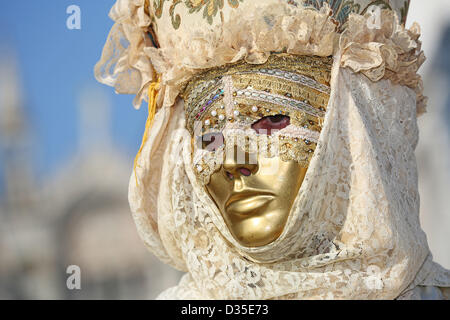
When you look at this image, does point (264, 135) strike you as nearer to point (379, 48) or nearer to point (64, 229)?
point (379, 48)

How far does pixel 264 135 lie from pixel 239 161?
94 millimetres

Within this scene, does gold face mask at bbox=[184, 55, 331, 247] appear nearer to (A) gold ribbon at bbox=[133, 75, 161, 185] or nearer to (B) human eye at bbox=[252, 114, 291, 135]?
(B) human eye at bbox=[252, 114, 291, 135]

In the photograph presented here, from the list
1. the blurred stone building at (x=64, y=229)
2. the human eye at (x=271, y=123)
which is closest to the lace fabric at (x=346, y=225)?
the human eye at (x=271, y=123)

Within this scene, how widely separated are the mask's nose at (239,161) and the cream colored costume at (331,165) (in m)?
0.14

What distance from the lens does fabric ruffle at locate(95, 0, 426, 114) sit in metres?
1.36

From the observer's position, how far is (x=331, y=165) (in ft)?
4.54

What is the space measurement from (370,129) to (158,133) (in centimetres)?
64

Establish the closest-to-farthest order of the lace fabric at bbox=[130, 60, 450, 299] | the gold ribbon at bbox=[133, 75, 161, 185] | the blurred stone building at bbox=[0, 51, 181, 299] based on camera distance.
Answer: the lace fabric at bbox=[130, 60, 450, 299] → the gold ribbon at bbox=[133, 75, 161, 185] → the blurred stone building at bbox=[0, 51, 181, 299]

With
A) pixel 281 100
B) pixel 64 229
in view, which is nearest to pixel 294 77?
pixel 281 100

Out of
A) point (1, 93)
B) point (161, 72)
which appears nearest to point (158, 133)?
point (161, 72)

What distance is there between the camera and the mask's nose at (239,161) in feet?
4.59

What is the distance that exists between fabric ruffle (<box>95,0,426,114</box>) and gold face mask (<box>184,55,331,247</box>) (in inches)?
2.0

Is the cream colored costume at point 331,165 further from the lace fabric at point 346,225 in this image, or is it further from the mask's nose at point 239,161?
the mask's nose at point 239,161

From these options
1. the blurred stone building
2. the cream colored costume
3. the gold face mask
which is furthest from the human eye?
the blurred stone building
